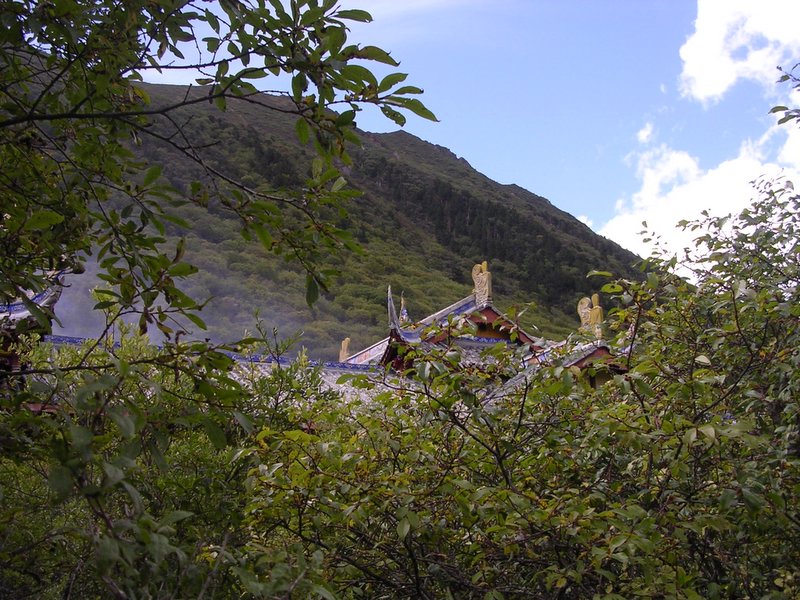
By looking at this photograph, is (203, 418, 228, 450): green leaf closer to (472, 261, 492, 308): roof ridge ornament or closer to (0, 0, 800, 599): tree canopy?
(0, 0, 800, 599): tree canopy

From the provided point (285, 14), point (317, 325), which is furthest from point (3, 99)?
point (317, 325)

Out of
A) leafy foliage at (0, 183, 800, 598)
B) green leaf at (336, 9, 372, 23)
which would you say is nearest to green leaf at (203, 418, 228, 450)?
leafy foliage at (0, 183, 800, 598)

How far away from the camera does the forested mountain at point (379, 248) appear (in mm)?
37844

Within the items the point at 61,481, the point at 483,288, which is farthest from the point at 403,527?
the point at 483,288

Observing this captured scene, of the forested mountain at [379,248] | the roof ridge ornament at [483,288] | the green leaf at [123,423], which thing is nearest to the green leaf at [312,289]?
the green leaf at [123,423]

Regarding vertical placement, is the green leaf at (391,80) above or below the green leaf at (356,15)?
below

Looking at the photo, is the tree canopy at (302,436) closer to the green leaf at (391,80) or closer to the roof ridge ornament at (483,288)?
the green leaf at (391,80)

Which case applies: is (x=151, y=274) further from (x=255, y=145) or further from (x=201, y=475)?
(x=255, y=145)

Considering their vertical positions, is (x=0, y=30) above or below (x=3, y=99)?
below

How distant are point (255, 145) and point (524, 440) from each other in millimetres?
56945

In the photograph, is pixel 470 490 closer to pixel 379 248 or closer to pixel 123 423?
pixel 123 423

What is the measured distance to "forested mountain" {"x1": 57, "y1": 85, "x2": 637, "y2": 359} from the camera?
3784cm

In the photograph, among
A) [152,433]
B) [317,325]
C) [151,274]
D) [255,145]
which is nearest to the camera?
[152,433]

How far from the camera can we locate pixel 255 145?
188 ft
